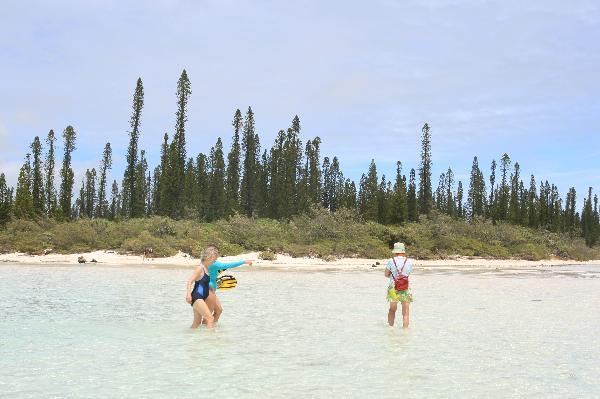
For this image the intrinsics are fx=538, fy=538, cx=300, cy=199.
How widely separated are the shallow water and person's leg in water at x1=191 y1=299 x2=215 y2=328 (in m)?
0.26

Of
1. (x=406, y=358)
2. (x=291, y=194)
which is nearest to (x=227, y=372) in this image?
(x=406, y=358)

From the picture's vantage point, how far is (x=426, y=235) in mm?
48094

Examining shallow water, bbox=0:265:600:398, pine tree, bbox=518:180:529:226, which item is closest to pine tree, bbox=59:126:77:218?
shallow water, bbox=0:265:600:398

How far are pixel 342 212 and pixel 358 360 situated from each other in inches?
1592

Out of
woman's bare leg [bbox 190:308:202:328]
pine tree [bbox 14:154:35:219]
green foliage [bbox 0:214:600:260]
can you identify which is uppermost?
pine tree [bbox 14:154:35:219]

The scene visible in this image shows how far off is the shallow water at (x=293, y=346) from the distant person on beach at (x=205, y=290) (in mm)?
328

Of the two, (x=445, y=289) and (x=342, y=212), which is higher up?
(x=342, y=212)

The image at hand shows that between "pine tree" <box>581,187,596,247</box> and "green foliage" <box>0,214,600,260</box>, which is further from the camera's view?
"pine tree" <box>581,187,596,247</box>

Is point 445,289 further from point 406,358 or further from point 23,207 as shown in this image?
point 23,207

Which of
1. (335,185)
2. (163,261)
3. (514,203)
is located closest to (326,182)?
(335,185)

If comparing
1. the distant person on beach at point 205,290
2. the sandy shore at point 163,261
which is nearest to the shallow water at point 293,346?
the distant person on beach at point 205,290

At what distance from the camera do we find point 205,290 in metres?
11.0

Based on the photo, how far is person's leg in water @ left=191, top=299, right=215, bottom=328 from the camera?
10719mm

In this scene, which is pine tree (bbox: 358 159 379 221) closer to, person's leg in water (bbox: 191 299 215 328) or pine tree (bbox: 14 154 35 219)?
pine tree (bbox: 14 154 35 219)
